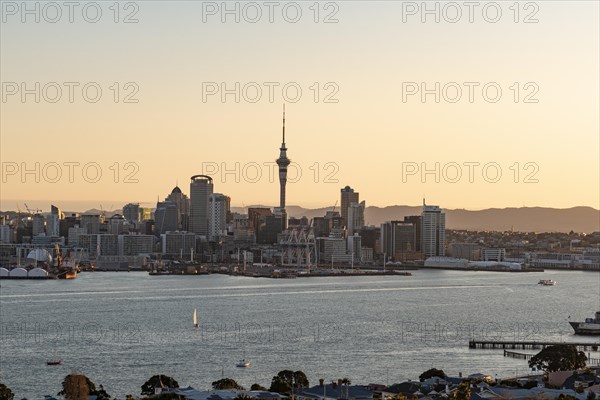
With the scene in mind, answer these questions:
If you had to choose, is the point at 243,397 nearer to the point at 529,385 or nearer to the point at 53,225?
the point at 529,385

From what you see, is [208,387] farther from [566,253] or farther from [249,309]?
[566,253]

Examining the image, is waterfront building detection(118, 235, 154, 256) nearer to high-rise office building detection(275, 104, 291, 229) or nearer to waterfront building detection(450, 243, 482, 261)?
high-rise office building detection(275, 104, 291, 229)

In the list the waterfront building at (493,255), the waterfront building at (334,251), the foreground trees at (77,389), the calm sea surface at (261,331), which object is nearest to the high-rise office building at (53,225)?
the waterfront building at (334,251)

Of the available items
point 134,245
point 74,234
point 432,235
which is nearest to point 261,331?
point 134,245

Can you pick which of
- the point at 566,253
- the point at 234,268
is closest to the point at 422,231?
the point at 566,253

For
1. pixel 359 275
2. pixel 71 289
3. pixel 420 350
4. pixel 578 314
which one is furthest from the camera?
pixel 359 275

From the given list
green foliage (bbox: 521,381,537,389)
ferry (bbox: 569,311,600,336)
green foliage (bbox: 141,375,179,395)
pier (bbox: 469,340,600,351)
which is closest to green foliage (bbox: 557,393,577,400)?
green foliage (bbox: 521,381,537,389)
